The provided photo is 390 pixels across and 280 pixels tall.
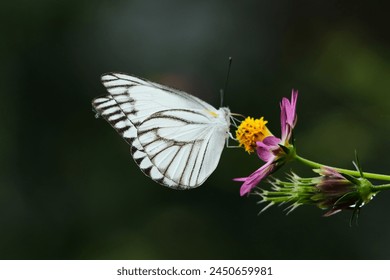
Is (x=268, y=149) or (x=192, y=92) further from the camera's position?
(x=192, y=92)

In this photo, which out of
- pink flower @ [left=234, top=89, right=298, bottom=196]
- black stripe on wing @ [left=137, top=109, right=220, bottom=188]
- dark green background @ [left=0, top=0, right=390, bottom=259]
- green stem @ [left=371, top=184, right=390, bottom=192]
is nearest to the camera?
green stem @ [left=371, top=184, right=390, bottom=192]

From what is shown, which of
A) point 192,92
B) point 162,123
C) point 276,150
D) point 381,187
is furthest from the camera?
point 192,92

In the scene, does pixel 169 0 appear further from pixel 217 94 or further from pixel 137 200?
pixel 137 200

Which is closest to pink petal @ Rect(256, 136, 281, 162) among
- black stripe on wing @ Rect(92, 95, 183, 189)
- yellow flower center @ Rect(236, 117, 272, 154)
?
yellow flower center @ Rect(236, 117, 272, 154)

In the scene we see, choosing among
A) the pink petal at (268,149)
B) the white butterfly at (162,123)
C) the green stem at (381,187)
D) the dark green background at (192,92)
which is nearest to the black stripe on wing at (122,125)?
the white butterfly at (162,123)

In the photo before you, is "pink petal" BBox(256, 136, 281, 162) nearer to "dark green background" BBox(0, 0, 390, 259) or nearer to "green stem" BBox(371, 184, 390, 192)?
"green stem" BBox(371, 184, 390, 192)

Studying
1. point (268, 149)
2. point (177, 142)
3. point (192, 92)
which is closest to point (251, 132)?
point (268, 149)

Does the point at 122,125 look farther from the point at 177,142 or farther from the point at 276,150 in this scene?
the point at 276,150
